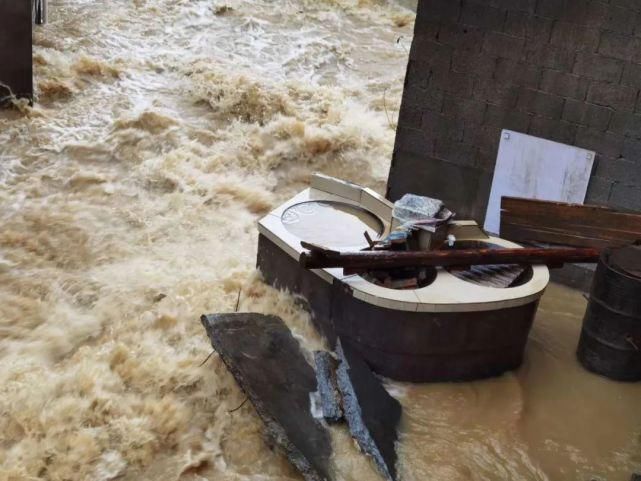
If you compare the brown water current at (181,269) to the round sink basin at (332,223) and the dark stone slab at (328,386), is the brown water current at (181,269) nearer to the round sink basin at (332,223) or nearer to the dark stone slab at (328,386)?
the dark stone slab at (328,386)

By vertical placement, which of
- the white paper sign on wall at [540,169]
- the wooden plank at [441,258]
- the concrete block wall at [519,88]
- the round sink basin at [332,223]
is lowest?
the round sink basin at [332,223]

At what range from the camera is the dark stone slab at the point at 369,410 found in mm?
4266

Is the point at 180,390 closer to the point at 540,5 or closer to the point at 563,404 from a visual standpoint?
the point at 563,404

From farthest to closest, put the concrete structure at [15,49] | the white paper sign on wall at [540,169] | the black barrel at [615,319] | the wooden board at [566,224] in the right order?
the concrete structure at [15,49] → the white paper sign on wall at [540,169] → the wooden board at [566,224] → the black barrel at [615,319]

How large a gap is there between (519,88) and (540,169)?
0.65 metres

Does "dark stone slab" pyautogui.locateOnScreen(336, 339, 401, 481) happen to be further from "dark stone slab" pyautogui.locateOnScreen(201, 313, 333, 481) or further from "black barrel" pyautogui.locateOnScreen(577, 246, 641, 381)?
"black barrel" pyautogui.locateOnScreen(577, 246, 641, 381)

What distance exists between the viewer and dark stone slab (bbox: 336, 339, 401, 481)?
4266mm

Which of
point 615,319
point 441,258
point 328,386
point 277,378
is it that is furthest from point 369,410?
point 615,319

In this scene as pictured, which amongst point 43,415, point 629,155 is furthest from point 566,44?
point 43,415

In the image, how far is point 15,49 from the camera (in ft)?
27.6

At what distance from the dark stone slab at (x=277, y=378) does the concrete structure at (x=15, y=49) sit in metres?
4.88

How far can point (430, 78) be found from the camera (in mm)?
6160

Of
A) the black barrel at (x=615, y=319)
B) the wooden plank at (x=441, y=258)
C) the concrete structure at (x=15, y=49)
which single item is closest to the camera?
the wooden plank at (x=441, y=258)

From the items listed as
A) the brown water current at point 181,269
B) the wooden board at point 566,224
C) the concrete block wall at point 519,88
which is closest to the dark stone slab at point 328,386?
the brown water current at point 181,269
